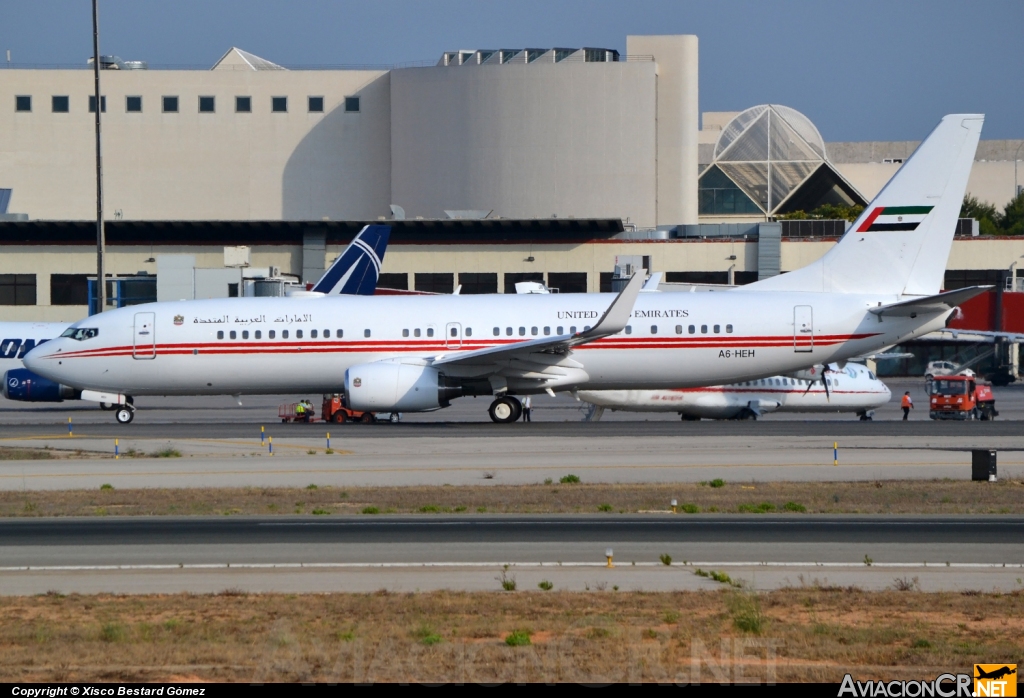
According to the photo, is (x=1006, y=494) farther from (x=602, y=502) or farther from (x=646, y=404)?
(x=646, y=404)

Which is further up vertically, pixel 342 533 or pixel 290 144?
pixel 290 144

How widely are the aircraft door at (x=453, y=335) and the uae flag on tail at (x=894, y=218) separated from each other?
1247cm

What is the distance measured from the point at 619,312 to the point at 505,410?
213 inches

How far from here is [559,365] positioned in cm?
3494

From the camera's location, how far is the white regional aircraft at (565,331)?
35031 millimetres

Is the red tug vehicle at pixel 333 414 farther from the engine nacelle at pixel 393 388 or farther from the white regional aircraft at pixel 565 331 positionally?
the engine nacelle at pixel 393 388

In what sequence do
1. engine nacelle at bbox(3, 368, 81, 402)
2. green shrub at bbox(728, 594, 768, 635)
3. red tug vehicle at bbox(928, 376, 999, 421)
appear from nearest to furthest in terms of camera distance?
1. green shrub at bbox(728, 594, 768, 635)
2. red tug vehicle at bbox(928, 376, 999, 421)
3. engine nacelle at bbox(3, 368, 81, 402)

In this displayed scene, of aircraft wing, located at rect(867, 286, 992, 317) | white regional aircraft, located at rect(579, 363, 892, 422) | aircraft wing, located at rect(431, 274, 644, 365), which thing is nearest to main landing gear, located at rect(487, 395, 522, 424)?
aircraft wing, located at rect(431, 274, 644, 365)

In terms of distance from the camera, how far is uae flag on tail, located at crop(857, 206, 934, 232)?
36.1 metres

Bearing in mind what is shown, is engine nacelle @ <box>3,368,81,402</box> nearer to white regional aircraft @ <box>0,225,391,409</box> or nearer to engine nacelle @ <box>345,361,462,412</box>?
white regional aircraft @ <box>0,225,391,409</box>

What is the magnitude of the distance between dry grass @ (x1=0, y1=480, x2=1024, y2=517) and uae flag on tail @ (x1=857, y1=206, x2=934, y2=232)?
15.1 metres

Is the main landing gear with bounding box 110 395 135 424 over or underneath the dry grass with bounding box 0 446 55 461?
over

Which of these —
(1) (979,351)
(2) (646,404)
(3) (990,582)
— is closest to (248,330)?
(2) (646,404)

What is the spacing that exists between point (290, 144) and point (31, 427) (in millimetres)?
49014
